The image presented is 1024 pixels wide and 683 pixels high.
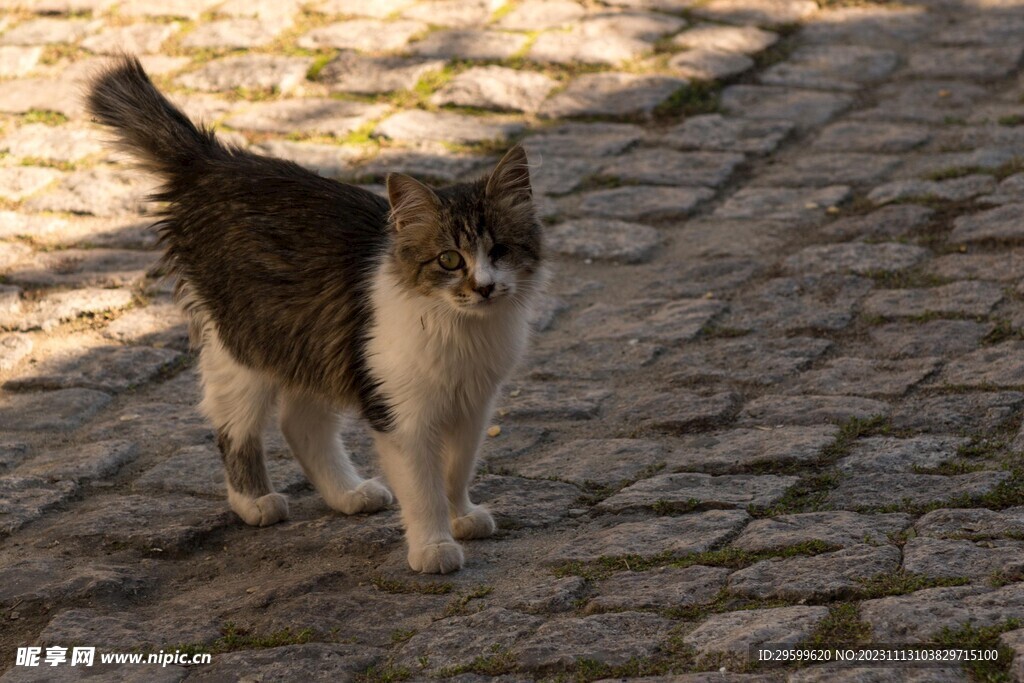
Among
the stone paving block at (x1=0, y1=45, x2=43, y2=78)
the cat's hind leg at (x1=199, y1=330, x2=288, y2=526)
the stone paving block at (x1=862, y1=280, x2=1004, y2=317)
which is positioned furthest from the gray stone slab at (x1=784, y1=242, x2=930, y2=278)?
the stone paving block at (x1=0, y1=45, x2=43, y2=78)

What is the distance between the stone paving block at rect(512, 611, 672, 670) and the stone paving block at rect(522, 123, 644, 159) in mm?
4552

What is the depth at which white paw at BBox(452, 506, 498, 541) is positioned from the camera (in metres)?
4.23

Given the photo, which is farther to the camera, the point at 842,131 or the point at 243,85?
the point at 243,85

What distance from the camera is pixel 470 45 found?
29.8ft

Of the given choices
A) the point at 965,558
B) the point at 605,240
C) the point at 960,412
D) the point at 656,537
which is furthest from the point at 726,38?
the point at 965,558

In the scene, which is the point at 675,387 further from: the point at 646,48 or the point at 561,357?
the point at 646,48

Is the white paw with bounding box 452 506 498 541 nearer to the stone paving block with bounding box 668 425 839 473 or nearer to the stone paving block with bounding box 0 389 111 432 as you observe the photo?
the stone paving block with bounding box 668 425 839 473

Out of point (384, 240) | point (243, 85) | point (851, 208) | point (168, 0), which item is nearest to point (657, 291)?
point (851, 208)

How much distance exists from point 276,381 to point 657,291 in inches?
88.3

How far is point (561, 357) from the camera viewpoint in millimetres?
5633

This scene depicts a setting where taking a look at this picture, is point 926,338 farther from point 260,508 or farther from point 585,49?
point 585,49

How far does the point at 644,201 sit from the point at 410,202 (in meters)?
3.21

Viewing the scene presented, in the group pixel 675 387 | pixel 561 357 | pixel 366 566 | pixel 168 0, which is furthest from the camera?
pixel 168 0

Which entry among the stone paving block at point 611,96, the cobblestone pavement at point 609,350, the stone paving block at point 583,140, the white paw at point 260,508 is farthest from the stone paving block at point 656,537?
the stone paving block at point 611,96
